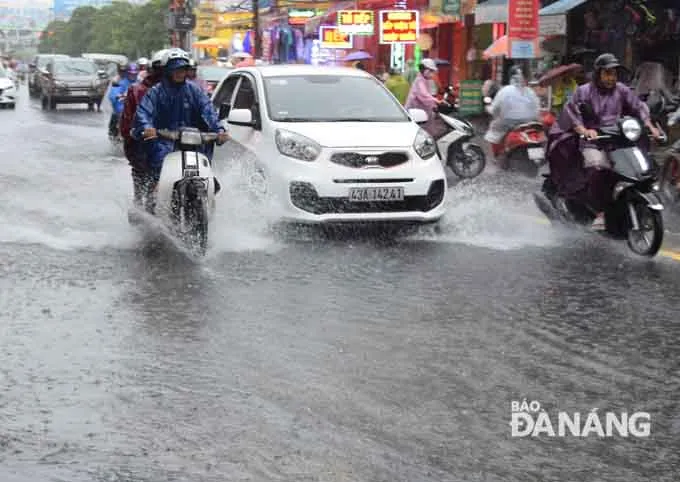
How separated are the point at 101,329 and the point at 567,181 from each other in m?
5.33

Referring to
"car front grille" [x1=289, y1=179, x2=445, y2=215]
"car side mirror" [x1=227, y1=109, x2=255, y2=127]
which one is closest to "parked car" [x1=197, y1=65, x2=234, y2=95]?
"car side mirror" [x1=227, y1=109, x2=255, y2=127]

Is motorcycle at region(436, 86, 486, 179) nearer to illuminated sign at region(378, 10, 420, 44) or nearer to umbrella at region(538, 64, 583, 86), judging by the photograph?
umbrella at region(538, 64, 583, 86)

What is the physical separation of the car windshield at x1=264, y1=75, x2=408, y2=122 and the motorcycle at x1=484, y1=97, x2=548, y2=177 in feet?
14.6

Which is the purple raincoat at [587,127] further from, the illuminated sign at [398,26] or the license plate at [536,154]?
the illuminated sign at [398,26]

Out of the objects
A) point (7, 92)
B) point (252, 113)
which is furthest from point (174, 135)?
point (7, 92)

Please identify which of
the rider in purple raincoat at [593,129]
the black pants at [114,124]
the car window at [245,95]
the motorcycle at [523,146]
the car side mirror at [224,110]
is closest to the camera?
the rider in purple raincoat at [593,129]

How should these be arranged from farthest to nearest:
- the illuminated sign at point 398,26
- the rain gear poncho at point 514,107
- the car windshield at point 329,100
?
the illuminated sign at point 398,26 → the rain gear poncho at point 514,107 → the car windshield at point 329,100

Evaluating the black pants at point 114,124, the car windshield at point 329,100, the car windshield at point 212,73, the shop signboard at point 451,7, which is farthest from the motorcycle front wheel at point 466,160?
the car windshield at point 212,73

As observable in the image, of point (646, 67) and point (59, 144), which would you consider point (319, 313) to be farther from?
A: point (59, 144)

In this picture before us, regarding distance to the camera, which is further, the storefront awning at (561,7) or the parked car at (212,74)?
the parked car at (212,74)

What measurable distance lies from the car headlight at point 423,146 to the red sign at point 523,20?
12.0 metres

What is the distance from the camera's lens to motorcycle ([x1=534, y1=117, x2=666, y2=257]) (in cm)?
1020

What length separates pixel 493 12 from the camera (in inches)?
1066

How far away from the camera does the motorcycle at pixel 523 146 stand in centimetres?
1698
